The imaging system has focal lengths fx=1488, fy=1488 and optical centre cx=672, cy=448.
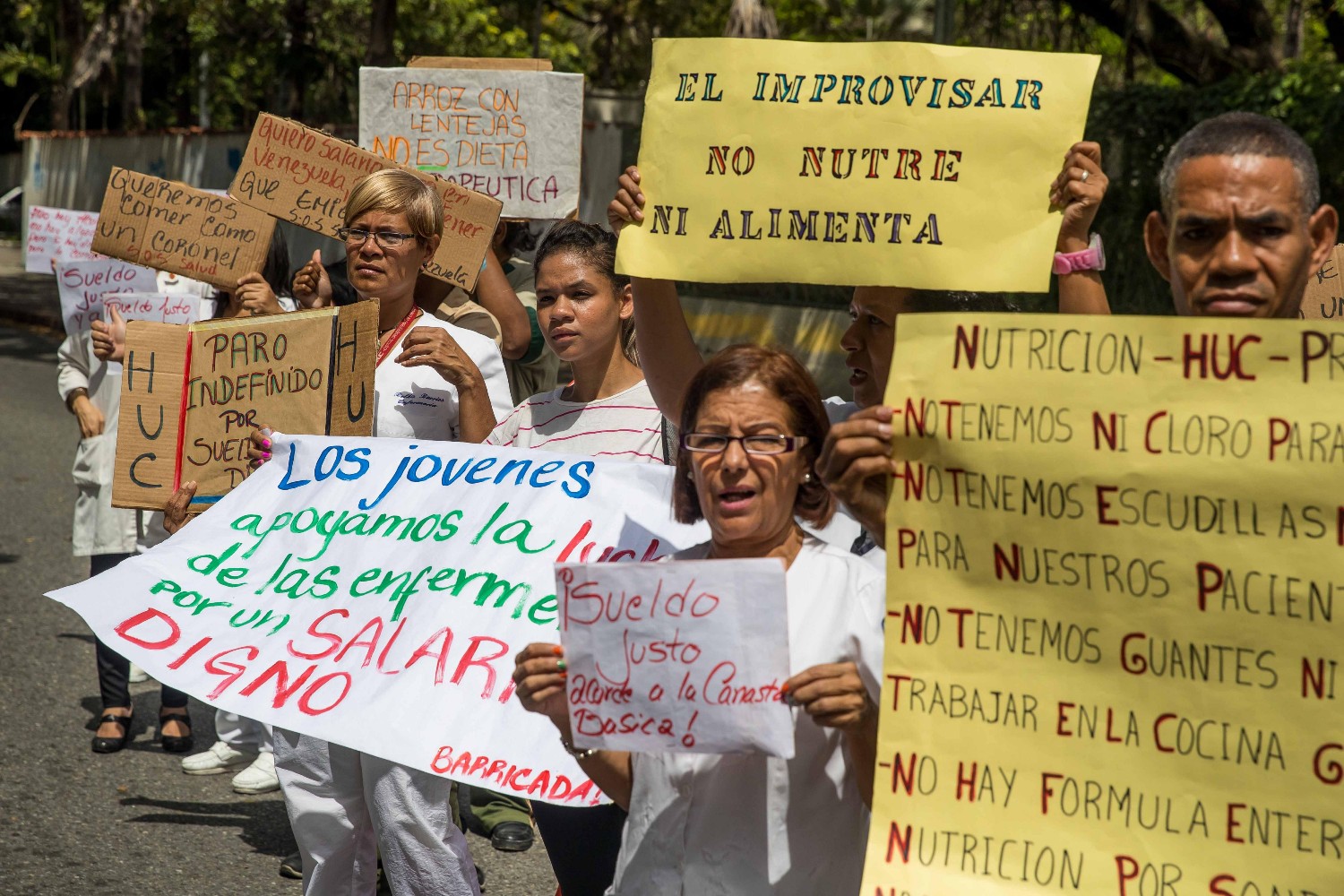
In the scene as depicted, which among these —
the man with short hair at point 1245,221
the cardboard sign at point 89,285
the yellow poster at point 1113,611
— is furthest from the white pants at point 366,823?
the cardboard sign at point 89,285

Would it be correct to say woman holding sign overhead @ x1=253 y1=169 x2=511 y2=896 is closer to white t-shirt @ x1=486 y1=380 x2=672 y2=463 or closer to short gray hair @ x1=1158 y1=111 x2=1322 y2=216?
white t-shirt @ x1=486 y1=380 x2=672 y2=463

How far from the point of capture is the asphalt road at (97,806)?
433 centimetres

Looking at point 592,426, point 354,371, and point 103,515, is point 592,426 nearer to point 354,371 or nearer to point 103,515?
point 354,371

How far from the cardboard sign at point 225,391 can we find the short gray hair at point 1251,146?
6.45ft

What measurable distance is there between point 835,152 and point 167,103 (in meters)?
38.8

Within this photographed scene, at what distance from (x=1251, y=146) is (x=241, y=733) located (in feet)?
13.7

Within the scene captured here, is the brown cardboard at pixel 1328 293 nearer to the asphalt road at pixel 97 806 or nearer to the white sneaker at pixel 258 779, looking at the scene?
the asphalt road at pixel 97 806

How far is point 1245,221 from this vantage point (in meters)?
2.03

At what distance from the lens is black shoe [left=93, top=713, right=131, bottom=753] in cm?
536

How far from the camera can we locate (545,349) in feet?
15.9

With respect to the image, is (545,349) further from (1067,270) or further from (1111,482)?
(1111,482)

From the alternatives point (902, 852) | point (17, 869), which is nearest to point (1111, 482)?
point (902, 852)

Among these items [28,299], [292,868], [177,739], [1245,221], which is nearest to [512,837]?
[292,868]

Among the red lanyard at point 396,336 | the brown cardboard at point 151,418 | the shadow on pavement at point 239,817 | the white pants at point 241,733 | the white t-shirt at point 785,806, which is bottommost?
the shadow on pavement at point 239,817
